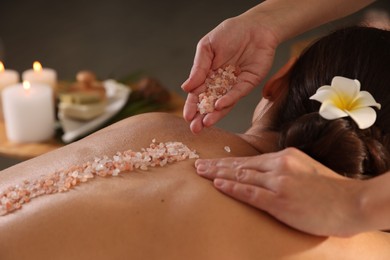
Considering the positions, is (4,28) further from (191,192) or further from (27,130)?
(191,192)

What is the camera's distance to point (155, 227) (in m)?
1.04

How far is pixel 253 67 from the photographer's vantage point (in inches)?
58.7

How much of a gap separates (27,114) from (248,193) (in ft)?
4.55

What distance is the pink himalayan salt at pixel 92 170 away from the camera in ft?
3.66

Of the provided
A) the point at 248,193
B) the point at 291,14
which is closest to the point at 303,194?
the point at 248,193

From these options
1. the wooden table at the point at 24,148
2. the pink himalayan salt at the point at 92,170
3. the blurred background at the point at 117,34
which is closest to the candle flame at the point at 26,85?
the wooden table at the point at 24,148

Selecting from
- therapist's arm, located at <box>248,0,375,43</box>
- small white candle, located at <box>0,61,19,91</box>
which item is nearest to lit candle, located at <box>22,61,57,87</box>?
small white candle, located at <box>0,61,19,91</box>

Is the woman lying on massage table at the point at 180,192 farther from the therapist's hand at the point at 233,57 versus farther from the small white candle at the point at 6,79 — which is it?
the small white candle at the point at 6,79

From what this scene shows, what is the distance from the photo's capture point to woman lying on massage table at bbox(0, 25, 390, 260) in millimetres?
1030

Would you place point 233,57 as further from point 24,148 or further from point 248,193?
point 24,148

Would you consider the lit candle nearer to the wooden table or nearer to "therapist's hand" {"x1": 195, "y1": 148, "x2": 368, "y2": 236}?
the wooden table

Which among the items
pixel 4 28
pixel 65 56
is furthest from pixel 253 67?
pixel 4 28

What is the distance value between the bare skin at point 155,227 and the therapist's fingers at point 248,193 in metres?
0.01

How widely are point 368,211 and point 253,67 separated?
555 mm
